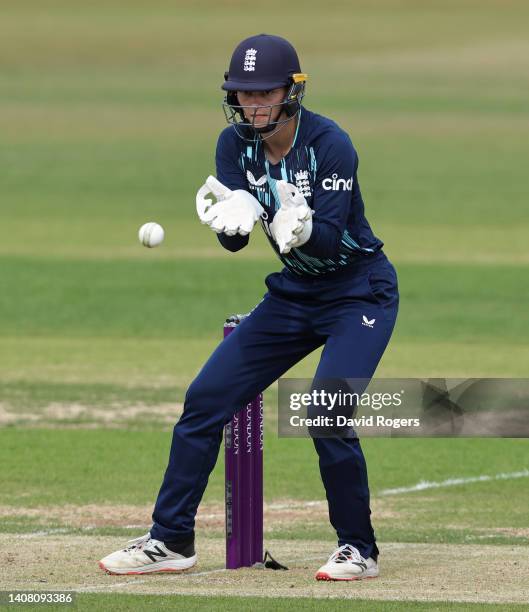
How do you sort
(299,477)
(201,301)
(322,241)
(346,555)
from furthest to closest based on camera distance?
(201,301) → (299,477) → (346,555) → (322,241)

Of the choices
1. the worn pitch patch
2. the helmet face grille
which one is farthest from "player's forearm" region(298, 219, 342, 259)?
the worn pitch patch

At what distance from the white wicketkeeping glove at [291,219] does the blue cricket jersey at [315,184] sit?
4.0 inches

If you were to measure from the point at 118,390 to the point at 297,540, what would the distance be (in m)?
6.38

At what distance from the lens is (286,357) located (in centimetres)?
778

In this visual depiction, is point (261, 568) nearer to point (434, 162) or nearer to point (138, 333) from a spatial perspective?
point (138, 333)

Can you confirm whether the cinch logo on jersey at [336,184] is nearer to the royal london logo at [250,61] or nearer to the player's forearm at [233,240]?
the player's forearm at [233,240]

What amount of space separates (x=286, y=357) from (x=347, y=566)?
0.98 m

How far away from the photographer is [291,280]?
771cm

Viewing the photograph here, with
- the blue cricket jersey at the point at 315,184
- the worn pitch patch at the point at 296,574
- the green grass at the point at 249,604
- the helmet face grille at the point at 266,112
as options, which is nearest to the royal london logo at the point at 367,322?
the blue cricket jersey at the point at 315,184

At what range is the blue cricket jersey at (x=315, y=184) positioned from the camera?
7395 mm

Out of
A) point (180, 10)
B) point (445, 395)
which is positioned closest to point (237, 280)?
point (445, 395)

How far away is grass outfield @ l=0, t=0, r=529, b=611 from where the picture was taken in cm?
813

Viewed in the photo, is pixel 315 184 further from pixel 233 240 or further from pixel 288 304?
pixel 288 304

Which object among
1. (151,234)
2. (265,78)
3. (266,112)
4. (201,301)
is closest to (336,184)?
(266,112)
